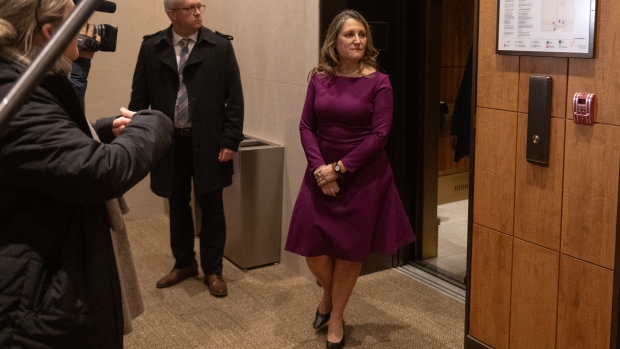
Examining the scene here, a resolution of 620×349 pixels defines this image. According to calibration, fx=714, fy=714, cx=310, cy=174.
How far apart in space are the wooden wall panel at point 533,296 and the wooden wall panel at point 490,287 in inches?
1.4

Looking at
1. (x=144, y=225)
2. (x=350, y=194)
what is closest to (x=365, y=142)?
(x=350, y=194)

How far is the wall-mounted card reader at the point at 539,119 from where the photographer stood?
2.47m

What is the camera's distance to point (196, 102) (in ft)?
12.0

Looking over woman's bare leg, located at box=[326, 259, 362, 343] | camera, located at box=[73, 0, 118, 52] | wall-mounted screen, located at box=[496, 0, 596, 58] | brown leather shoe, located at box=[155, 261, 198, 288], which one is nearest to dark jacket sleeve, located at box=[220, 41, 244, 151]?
brown leather shoe, located at box=[155, 261, 198, 288]

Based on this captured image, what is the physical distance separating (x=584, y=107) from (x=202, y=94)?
6.47 feet

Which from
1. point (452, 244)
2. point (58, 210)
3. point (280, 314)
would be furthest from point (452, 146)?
point (58, 210)

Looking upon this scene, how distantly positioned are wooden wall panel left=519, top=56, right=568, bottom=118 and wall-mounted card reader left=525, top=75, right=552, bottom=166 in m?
0.02

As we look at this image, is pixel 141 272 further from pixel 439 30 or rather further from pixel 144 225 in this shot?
pixel 439 30

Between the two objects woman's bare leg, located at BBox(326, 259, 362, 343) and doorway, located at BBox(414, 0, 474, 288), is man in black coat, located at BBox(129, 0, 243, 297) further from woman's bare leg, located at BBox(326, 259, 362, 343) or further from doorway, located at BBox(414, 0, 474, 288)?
doorway, located at BBox(414, 0, 474, 288)

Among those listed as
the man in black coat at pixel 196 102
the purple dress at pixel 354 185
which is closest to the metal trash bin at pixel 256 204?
the man in black coat at pixel 196 102

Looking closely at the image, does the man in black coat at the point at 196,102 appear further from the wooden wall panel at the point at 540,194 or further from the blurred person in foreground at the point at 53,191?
the blurred person in foreground at the point at 53,191

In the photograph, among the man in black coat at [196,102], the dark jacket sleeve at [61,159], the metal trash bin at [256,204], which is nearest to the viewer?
the dark jacket sleeve at [61,159]

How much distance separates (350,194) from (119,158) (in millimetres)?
1630

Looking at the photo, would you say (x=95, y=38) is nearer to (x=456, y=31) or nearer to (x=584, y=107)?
(x=584, y=107)
